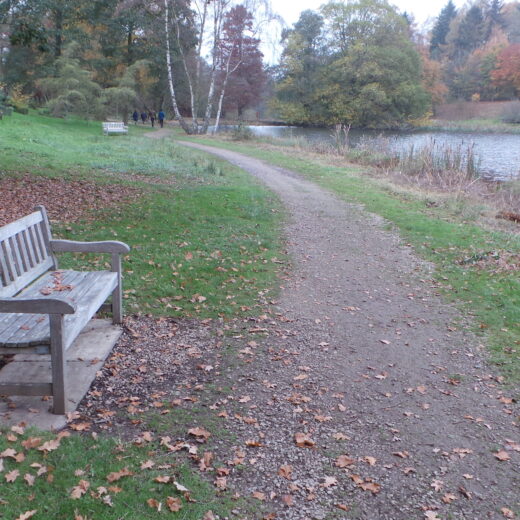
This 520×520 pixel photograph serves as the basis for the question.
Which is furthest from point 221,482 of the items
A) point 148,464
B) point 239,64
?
point 239,64

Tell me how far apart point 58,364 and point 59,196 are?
7.06 meters

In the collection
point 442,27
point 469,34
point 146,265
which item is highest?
point 442,27

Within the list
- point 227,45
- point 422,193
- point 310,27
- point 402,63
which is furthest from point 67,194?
point 310,27

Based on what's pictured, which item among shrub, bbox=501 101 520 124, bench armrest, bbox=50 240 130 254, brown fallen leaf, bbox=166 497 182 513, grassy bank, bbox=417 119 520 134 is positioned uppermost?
shrub, bbox=501 101 520 124

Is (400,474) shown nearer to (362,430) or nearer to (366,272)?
(362,430)

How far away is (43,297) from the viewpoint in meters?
3.28

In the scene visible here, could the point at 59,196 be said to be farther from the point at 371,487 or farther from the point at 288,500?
the point at 371,487

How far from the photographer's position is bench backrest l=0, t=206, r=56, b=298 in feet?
13.3

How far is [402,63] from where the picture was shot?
50938 millimetres

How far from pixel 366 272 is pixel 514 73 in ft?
225

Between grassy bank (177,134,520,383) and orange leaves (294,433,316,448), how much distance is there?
7.21 ft

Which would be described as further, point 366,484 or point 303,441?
point 303,441

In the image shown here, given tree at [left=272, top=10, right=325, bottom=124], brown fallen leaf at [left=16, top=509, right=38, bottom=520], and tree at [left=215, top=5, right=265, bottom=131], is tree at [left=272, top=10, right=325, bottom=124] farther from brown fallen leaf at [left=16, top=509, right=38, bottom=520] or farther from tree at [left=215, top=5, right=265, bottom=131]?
brown fallen leaf at [left=16, top=509, right=38, bottom=520]

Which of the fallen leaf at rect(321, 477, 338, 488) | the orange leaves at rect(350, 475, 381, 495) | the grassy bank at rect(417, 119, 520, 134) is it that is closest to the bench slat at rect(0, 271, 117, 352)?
the fallen leaf at rect(321, 477, 338, 488)
